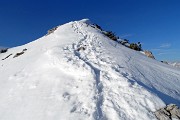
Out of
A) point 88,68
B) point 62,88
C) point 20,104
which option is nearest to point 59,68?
point 88,68

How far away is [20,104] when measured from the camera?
12.2m

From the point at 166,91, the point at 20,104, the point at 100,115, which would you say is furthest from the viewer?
the point at 166,91

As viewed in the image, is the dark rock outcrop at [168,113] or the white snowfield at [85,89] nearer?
the dark rock outcrop at [168,113]

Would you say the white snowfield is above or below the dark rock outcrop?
above

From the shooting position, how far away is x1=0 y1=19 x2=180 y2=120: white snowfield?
11000 mm

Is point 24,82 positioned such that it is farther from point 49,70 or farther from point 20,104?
point 20,104

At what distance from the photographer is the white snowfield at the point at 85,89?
11.0 meters

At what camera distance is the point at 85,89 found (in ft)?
42.1

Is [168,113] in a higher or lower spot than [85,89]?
lower

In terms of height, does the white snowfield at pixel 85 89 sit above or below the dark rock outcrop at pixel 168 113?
above

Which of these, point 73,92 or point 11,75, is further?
point 11,75

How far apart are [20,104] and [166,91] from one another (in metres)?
8.14

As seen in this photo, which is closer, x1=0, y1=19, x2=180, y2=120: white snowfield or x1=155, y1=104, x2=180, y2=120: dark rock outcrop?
x1=155, y1=104, x2=180, y2=120: dark rock outcrop

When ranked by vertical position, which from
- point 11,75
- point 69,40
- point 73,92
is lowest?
point 73,92
